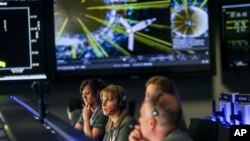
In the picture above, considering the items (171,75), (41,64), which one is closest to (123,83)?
(171,75)

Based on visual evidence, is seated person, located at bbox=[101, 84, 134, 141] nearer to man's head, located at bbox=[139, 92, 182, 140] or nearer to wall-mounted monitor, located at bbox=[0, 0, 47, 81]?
man's head, located at bbox=[139, 92, 182, 140]

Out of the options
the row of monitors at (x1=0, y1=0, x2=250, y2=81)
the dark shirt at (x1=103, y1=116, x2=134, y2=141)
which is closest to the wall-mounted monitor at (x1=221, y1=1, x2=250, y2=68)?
the row of monitors at (x1=0, y1=0, x2=250, y2=81)

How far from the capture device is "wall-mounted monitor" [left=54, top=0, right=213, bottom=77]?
595cm

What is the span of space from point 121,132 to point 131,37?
3084 mm

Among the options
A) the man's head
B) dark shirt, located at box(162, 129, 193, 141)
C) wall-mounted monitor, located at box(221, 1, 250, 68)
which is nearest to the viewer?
the man's head

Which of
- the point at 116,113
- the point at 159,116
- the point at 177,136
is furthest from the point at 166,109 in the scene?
the point at 116,113

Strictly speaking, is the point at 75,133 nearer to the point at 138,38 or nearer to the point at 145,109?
the point at 145,109

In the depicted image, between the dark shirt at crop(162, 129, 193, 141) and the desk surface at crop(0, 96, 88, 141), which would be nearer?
the desk surface at crop(0, 96, 88, 141)

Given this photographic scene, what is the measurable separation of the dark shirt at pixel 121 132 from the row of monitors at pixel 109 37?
109 inches

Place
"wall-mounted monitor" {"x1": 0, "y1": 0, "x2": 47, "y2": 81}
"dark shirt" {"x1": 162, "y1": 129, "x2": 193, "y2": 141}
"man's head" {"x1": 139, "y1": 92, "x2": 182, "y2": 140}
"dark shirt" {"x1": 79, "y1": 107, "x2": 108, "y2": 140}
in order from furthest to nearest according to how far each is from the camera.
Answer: "wall-mounted monitor" {"x1": 0, "y1": 0, "x2": 47, "y2": 81} → "dark shirt" {"x1": 79, "y1": 107, "x2": 108, "y2": 140} → "dark shirt" {"x1": 162, "y1": 129, "x2": 193, "y2": 141} → "man's head" {"x1": 139, "y1": 92, "x2": 182, "y2": 140}

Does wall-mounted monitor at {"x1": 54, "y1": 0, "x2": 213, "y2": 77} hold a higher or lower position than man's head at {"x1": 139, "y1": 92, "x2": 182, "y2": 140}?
higher

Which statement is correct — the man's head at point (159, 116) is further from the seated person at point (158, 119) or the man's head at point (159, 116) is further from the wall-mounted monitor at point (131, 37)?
the wall-mounted monitor at point (131, 37)

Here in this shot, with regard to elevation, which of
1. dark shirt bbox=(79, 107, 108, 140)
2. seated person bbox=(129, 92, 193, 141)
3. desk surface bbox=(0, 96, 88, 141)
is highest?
seated person bbox=(129, 92, 193, 141)

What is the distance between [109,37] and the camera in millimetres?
6074
